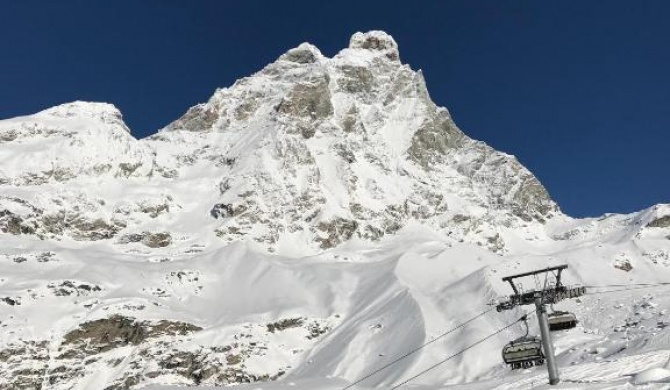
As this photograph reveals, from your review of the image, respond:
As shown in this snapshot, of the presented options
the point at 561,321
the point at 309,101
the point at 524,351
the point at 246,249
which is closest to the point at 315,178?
the point at 246,249

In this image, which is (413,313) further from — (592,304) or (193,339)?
(193,339)

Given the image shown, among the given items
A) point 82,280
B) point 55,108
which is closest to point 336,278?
point 82,280

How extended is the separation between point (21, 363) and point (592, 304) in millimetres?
77887

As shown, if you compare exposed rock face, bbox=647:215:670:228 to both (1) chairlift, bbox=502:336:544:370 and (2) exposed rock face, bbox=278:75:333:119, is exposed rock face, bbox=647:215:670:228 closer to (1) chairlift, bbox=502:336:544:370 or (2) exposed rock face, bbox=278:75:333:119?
(2) exposed rock face, bbox=278:75:333:119

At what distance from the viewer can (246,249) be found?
126062 mm

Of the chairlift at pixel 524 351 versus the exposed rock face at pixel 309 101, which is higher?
the exposed rock face at pixel 309 101

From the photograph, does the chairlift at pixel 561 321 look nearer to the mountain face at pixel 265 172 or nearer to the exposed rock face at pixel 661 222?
the mountain face at pixel 265 172

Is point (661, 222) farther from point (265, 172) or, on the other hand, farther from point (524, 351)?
point (524, 351)

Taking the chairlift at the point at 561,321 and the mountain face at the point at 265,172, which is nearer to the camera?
the chairlift at the point at 561,321

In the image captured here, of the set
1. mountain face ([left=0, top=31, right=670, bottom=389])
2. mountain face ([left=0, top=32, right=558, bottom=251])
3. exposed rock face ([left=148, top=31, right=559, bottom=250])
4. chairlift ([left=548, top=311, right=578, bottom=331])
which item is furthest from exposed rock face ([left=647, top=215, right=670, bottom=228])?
chairlift ([left=548, top=311, right=578, bottom=331])

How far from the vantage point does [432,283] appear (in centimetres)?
10219

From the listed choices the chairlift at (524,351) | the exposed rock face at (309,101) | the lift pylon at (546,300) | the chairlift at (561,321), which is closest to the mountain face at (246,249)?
the exposed rock face at (309,101)

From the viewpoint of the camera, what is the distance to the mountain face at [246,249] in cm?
9106

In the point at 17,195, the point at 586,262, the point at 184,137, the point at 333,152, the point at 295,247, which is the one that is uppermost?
the point at 184,137
